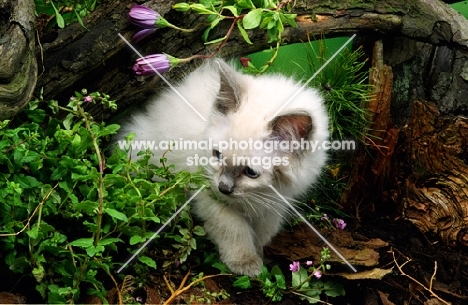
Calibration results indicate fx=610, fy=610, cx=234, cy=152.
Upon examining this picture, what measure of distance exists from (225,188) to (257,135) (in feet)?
0.77

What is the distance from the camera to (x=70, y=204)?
2148mm

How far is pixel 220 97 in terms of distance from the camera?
2.41m

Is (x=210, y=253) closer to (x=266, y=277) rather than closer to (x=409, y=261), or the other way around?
(x=266, y=277)

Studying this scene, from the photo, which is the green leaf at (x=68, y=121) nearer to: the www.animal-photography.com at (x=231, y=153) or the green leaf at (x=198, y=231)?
the www.animal-photography.com at (x=231, y=153)

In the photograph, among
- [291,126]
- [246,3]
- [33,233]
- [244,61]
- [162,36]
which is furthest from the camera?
[244,61]

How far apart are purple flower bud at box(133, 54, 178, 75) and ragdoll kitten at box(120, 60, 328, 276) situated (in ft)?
0.66

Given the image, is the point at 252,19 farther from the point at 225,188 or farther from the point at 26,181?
the point at 26,181

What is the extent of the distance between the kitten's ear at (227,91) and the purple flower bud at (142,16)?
39 centimetres

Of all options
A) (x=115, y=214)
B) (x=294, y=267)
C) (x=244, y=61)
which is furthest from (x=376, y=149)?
(x=115, y=214)

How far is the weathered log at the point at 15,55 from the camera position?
2121mm

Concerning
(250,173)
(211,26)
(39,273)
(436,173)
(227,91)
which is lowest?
(436,173)

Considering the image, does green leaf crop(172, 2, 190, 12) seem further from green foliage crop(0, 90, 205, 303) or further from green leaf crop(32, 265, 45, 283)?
green leaf crop(32, 265, 45, 283)

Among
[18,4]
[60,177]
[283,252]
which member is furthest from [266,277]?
A: [18,4]

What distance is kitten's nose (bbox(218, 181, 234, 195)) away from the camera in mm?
2307
